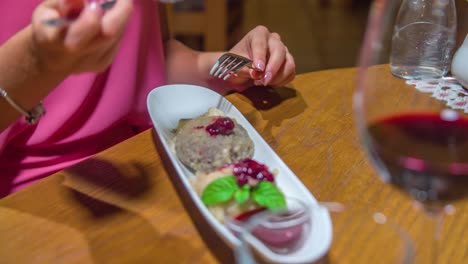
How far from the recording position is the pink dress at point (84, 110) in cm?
89

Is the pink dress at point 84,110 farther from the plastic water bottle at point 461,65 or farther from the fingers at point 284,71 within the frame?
the plastic water bottle at point 461,65

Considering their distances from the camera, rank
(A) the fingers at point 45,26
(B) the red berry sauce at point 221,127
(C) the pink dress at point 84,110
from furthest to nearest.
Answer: (C) the pink dress at point 84,110 → (B) the red berry sauce at point 221,127 → (A) the fingers at point 45,26

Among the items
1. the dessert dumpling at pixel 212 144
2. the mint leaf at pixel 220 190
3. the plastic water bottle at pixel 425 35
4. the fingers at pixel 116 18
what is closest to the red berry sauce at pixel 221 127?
the dessert dumpling at pixel 212 144

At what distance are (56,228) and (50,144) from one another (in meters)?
0.30

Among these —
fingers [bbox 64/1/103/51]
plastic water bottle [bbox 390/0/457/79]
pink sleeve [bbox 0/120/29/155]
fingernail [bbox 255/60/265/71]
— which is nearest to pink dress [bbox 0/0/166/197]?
pink sleeve [bbox 0/120/29/155]

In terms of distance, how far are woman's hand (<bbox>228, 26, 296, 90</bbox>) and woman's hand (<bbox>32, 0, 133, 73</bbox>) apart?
Result: 1.23 feet

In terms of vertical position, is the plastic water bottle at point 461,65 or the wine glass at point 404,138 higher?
the wine glass at point 404,138

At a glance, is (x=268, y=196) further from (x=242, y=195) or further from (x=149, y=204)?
(x=149, y=204)

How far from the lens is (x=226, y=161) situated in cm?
74

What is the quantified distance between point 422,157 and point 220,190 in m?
0.27

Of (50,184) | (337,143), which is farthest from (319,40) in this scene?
(50,184)

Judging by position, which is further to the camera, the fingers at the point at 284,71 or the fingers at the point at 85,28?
the fingers at the point at 284,71

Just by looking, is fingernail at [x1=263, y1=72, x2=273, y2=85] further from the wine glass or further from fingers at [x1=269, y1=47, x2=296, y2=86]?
the wine glass

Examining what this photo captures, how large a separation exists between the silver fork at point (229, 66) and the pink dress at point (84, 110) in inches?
7.3
